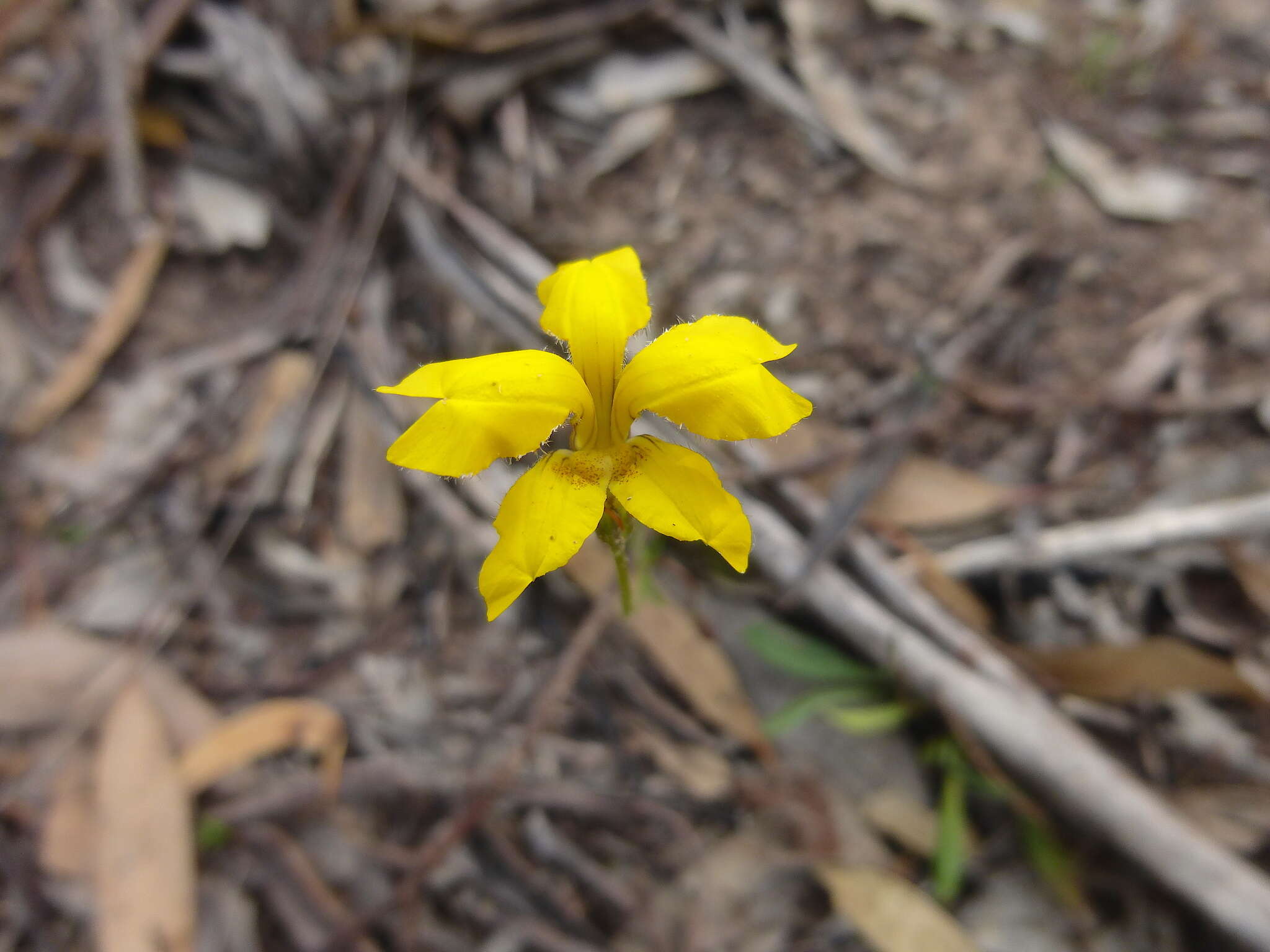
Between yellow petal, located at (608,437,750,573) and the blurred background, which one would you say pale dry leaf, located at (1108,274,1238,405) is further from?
yellow petal, located at (608,437,750,573)

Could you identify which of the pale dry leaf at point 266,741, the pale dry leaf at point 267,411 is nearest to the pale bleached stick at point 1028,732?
the pale dry leaf at point 266,741

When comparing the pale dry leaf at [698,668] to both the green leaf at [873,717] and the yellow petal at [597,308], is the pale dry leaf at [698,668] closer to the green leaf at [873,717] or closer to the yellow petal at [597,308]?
the green leaf at [873,717]

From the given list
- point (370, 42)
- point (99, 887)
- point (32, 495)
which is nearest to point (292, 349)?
point (32, 495)

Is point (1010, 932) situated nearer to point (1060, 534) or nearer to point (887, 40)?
point (1060, 534)

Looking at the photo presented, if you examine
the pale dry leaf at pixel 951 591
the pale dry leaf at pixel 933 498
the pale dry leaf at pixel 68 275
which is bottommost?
the pale dry leaf at pixel 951 591

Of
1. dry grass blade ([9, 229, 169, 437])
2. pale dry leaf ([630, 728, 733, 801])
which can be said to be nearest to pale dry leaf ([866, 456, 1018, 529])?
pale dry leaf ([630, 728, 733, 801])

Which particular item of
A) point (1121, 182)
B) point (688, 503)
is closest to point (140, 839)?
point (688, 503)

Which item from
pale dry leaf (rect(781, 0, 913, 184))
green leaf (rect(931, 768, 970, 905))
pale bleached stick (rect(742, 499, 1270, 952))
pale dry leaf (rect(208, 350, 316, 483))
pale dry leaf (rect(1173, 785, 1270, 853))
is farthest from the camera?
pale dry leaf (rect(781, 0, 913, 184))
